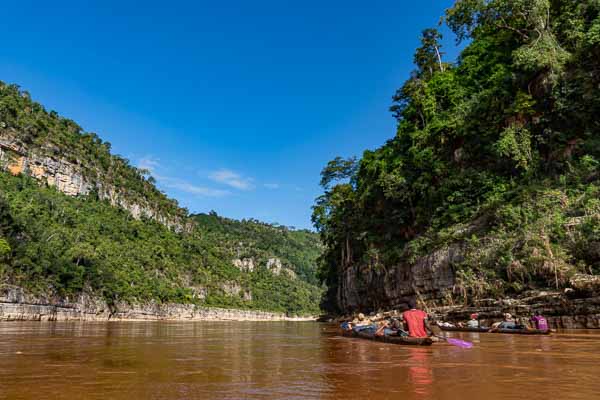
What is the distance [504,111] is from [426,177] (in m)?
6.87

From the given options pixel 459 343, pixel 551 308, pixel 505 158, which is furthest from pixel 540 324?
pixel 505 158

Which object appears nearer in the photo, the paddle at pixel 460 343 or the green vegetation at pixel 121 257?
the paddle at pixel 460 343

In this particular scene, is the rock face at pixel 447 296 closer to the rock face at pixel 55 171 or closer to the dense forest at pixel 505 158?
the dense forest at pixel 505 158

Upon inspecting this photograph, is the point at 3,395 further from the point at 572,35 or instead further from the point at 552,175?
the point at 572,35

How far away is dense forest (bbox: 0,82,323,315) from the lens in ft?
155

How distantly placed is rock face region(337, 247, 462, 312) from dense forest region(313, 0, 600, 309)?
838mm

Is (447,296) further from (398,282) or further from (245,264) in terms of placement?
(245,264)

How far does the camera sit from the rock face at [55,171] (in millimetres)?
66875

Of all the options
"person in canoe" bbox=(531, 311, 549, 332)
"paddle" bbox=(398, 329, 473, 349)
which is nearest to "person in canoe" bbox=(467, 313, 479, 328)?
"person in canoe" bbox=(531, 311, 549, 332)

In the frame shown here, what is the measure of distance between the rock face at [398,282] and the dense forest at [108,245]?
3399cm

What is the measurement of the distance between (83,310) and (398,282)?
41572mm

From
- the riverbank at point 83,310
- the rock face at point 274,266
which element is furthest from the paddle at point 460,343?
the rock face at point 274,266

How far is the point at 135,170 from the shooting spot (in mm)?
112812

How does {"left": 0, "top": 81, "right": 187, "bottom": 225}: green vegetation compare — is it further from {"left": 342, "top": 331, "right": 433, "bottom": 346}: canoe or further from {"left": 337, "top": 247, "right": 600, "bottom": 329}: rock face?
{"left": 342, "top": 331, "right": 433, "bottom": 346}: canoe
